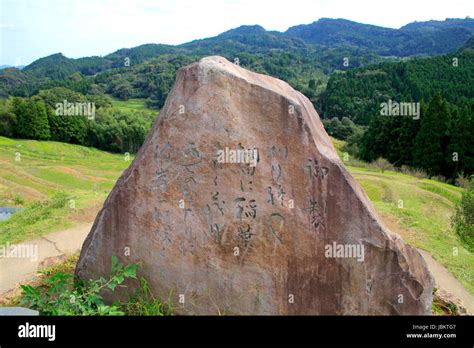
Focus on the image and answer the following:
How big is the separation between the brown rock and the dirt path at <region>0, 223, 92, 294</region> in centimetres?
351

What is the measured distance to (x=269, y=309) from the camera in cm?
601

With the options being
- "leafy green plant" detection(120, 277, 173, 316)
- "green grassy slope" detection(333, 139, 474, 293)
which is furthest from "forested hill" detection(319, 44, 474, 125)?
"leafy green plant" detection(120, 277, 173, 316)

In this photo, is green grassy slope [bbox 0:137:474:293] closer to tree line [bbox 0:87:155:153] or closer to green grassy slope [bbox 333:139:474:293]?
green grassy slope [bbox 333:139:474:293]

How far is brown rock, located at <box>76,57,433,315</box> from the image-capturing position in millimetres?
5816

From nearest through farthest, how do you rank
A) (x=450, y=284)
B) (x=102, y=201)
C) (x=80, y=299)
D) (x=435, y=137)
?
(x=80, y=299) < (x=450, y=284) < (x=102, y=201) < (x=435, y=137)

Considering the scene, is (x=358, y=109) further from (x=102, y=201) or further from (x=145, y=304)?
(x=145, y=304)

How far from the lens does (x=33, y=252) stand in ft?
31.1

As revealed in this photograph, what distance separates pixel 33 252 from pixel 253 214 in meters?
5.93

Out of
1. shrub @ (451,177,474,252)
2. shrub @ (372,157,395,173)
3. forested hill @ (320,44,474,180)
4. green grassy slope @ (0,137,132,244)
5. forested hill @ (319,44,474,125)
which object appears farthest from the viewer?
forested hill @ (319,44,474,125)

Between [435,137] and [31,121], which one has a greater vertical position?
[31,121]

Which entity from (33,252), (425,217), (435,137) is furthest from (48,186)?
(435,137)

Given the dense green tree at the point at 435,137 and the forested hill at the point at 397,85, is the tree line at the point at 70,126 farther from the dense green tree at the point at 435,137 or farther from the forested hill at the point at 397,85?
the dense green tree at the point at 435,137

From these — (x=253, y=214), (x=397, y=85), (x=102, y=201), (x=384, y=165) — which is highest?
(x=397, y=85)

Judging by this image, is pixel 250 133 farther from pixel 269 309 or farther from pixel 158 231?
pixel 269 309
